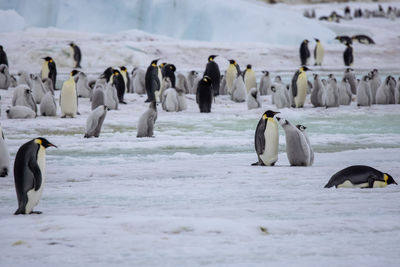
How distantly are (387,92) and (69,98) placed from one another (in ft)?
19.5

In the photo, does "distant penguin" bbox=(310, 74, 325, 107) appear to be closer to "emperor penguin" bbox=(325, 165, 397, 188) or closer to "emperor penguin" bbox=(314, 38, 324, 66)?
"emperor penguin" bbox=(325, 165, 397, 188)

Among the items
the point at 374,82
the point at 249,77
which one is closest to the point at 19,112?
the point at 249,77

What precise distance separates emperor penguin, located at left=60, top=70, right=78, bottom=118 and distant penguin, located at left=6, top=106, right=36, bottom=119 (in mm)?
530

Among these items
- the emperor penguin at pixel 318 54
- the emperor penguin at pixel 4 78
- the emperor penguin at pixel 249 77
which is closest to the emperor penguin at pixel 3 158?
the emperor penguin at pixel 4 78

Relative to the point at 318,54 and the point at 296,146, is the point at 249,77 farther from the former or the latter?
the point at 318,54

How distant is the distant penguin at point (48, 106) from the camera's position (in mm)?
10305

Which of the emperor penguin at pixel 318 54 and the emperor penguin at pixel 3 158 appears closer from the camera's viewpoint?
the emperor penguin at pixel 3 158

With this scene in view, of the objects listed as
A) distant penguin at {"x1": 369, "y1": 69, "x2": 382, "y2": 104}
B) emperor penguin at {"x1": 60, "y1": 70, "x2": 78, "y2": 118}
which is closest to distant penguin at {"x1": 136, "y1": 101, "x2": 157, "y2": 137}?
emperor penguin at {"x1": 60, "y1": 70, "x2": 78, "y2": 118}

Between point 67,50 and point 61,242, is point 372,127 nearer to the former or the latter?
point 61,242

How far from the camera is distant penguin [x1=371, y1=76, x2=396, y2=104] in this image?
12.1 metres

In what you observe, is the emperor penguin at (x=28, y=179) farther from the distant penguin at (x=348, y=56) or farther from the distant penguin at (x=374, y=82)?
the distant penguin at (x=348, y=56)

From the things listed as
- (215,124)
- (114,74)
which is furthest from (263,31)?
(215,124)

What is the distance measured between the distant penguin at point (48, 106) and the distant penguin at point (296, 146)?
5777mm

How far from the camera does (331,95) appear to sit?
11742 millimetres
